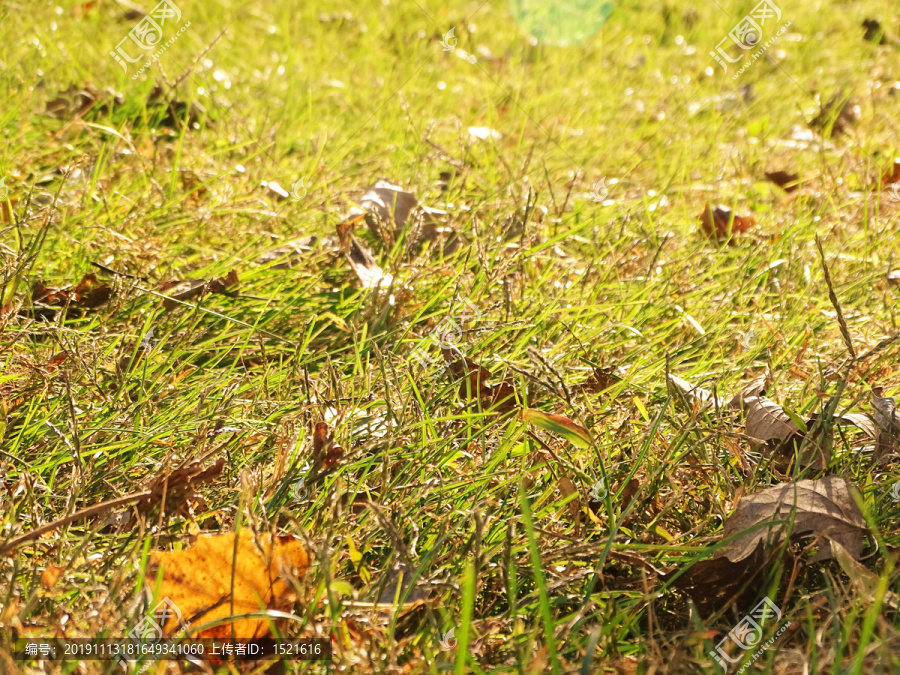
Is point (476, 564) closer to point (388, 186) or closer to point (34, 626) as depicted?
point (34, 626)

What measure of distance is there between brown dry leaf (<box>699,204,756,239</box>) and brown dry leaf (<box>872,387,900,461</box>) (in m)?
1.03

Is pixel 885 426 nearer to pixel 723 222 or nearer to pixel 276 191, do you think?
pixel 723 222

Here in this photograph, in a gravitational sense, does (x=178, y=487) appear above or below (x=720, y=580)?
below

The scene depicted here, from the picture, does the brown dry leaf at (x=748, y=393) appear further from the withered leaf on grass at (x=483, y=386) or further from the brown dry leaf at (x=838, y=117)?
the brown dry leaf at (x=838, y=117)

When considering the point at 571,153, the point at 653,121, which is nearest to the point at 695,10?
the point at 653,121

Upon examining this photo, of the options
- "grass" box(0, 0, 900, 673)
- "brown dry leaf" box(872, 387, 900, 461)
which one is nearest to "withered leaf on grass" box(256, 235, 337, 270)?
"grass" box(0, 0, 900, 673)

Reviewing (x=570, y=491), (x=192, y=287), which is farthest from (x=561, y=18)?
(x=570, y=491)

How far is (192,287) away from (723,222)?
61.4 inches

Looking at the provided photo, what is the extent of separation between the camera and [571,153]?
2.90 metres

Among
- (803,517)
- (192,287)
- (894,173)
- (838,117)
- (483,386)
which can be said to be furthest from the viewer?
(838,117)

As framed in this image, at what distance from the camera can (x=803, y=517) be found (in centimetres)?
118

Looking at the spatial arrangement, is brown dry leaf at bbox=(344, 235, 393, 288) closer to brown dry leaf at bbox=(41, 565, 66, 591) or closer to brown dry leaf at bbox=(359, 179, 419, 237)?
brown dry leaf at bbox=(359, 179, 419, 237)

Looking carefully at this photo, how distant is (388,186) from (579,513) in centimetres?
126

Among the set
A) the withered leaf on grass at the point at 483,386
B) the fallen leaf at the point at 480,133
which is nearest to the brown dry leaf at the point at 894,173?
the fallen leaf at the point at 480,133
